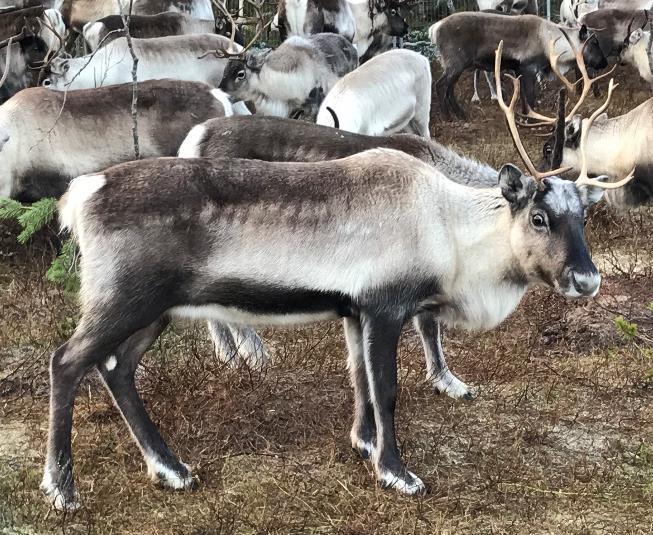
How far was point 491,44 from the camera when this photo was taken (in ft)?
36.6

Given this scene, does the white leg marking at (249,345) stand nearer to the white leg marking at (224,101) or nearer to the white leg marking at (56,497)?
the white leg marking at (56,497)

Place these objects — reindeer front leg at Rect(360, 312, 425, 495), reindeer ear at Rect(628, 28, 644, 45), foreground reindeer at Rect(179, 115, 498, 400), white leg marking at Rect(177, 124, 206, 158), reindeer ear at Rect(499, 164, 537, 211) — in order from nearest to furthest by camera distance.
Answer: reindeer front leg at Rect(360, 312, 425, 495), reindeer ear at Rect(499, 164, 537, 211), foreground reindeer at Rect(179, 115, 498, 400), white leg marking at Rect(177, 124, 206, 158), reindeer ear at Rect(628, 28, 644, 45)

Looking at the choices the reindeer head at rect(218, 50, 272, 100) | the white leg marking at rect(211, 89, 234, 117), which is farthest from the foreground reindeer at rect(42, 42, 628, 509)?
the reindeer head at rect(218, 50, 272, 100)

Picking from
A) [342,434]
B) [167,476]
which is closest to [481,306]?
[342,434]

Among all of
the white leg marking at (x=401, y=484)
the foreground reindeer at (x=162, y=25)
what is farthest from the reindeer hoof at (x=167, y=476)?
the foreground reindeer at (x=162, y=25)

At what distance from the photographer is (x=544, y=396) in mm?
4742

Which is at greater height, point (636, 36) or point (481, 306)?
point (481, 306)

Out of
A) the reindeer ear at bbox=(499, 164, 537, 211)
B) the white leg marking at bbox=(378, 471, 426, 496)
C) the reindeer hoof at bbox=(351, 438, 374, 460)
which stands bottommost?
the reindeer hoof at bbox=(351, 438, 374, 460)

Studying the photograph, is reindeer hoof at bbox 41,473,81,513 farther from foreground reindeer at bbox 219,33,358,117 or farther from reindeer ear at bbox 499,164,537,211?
foreground reindeer at bbox 219,33,358,117

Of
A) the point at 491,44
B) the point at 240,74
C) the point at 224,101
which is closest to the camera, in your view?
the point at 224,101

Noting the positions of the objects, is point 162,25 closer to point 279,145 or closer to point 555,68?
point 279,145

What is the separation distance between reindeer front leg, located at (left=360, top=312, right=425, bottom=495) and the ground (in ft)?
0.25

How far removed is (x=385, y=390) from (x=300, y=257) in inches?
21.9

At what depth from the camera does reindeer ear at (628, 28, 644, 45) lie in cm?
1131
